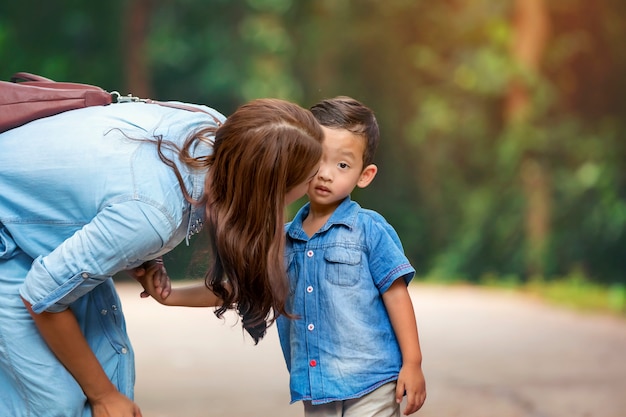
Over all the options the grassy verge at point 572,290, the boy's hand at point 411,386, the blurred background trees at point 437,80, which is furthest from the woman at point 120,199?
the blurred background trees at point 437,80

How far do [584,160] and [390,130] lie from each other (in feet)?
7.20

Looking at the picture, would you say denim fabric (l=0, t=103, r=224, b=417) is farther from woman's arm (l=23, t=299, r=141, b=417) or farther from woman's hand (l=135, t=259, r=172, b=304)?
woman's hand (l=135, t=259, r=172, b=304)

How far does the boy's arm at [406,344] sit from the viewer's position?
6.96 feet

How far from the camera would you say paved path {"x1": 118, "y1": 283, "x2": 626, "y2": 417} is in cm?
427

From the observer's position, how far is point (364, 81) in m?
11.2

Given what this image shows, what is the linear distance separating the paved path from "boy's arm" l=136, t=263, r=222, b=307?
31.8 inches

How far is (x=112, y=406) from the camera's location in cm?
187

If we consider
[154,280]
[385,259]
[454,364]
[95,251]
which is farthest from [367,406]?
[454,364]

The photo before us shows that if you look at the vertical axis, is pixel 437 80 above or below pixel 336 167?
below

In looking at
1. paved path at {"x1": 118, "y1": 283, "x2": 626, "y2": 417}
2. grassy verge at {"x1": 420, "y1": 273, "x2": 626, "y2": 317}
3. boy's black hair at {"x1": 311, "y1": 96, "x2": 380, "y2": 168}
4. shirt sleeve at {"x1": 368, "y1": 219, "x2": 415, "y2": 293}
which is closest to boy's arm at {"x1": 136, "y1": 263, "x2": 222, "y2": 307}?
shirt sleeve at {"x1": 368, "y1": 219, "x2": 415, "y2": 293}

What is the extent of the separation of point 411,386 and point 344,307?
226mm

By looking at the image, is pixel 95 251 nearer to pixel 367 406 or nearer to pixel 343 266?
pixel 343 266

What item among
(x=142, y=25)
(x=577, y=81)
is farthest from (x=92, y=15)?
(x=577, y=81)

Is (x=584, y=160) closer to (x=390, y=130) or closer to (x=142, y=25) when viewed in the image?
(x=390, y=130)
